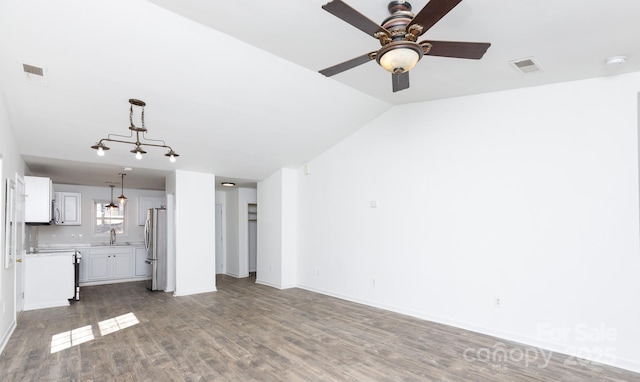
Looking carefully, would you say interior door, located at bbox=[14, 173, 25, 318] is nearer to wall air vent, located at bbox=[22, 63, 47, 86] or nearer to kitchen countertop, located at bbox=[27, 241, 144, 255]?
wall air vent, located at bbox=[22, 63, 47, 86]

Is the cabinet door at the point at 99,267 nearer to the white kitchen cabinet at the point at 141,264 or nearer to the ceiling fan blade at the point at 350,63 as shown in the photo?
the white kitchen cabinet at the point at 141,264

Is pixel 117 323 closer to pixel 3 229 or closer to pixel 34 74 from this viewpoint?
pixel 3 229

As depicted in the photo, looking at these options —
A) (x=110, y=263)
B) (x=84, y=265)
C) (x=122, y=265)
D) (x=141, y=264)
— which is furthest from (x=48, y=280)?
(x=141, y=264)

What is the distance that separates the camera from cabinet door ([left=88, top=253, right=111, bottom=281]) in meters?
7.66

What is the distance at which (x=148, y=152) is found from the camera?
5430 millimetres

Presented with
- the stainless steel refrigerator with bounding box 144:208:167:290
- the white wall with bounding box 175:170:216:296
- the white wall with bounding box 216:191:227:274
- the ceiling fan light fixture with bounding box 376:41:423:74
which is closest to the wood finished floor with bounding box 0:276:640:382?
the white wall with bounding box 175:170:216:296

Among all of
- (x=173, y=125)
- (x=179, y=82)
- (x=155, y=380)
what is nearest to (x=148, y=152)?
(x=173, y=125)

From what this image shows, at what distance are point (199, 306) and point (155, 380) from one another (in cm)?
262

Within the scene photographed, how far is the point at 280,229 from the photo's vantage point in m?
7.02

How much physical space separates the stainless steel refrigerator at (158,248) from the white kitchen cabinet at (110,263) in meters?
1.41

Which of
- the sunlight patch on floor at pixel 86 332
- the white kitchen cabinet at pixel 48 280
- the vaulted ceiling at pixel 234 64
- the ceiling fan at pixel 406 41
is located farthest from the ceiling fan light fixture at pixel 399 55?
the white kitchen cabinet at pixel 48 280

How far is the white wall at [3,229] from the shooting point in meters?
3.60

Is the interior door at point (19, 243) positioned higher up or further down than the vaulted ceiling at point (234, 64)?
further down

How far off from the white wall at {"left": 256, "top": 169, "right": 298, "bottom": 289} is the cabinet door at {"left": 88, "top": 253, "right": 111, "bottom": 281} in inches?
141
